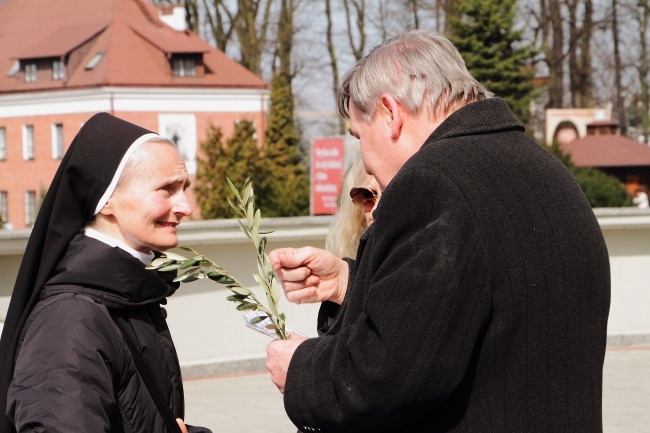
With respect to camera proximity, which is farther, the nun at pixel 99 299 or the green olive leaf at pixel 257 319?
the green olive leaf at pixel 257 319

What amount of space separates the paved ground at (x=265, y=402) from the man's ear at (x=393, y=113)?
6.21 metres

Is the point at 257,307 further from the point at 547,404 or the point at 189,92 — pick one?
the point at 189,92

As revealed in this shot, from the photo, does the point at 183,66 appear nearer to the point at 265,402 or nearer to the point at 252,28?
the point at 252,28

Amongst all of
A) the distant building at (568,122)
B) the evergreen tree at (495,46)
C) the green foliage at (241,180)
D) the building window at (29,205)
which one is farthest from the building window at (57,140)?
the evergreen tree at (495,46)

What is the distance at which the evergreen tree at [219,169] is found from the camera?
33438mm

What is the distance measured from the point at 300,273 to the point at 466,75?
1.02m

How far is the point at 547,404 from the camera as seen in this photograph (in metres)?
2.51

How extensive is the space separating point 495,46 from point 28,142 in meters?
34.8

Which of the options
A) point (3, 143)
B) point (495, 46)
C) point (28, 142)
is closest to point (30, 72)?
point (28, 142)

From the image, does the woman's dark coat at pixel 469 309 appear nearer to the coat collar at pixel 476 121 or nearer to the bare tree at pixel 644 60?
the coat collar at pixel 476 121

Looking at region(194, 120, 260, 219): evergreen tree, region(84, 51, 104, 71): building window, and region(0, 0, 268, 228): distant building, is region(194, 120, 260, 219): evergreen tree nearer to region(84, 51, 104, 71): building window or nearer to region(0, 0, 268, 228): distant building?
region(0, 0, 268, 228): distant building

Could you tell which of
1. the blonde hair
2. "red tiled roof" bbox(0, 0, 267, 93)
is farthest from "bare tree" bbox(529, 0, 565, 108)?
the blonde hair

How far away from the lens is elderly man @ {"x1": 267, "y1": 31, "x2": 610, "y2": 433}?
7.84 ft

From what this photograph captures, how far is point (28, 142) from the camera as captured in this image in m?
63.2
